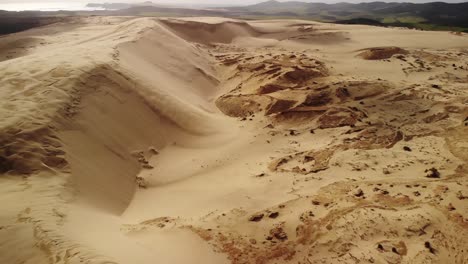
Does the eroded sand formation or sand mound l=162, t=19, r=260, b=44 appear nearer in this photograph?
the eroded sand formation

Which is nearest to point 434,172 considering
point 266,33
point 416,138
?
point 416,138

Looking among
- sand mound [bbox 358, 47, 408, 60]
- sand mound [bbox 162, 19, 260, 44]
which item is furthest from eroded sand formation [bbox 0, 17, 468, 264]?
sand mound [bbox 162, 19, 260, 44]

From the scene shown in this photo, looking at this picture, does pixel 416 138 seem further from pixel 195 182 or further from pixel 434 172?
pixel 195 182

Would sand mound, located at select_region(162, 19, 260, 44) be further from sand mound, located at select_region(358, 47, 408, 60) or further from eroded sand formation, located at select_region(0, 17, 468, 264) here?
sand mound, located at select_region(358, 47, 408, 60)

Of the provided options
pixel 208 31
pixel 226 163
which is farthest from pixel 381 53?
pixel 226 163

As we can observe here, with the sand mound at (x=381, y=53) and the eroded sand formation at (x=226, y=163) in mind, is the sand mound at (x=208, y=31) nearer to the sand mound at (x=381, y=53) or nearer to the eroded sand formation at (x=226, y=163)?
the eroded sand formation at (x=226, y=163)

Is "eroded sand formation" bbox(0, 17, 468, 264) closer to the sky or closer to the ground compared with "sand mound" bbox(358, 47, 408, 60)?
closer to the ground

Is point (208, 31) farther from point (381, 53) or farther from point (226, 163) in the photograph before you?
point (226, 163)

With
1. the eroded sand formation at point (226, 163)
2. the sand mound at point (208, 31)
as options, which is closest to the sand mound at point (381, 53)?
the eroded sand formation at point (226, 163)
